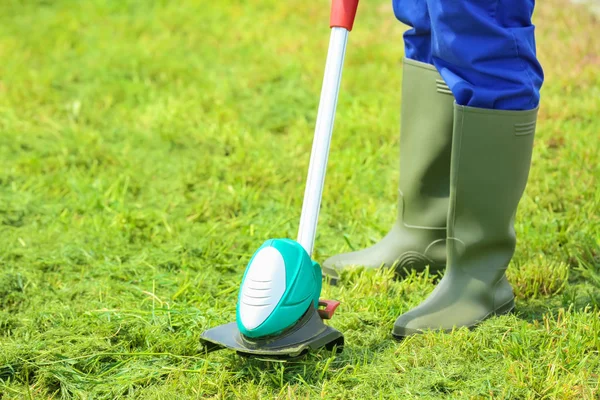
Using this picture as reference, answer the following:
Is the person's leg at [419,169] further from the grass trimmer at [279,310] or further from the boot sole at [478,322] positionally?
the grass trimmer at [279,310]

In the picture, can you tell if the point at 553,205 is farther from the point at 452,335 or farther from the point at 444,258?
the point at 452,335

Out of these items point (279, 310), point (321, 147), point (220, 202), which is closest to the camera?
point (279, 310)

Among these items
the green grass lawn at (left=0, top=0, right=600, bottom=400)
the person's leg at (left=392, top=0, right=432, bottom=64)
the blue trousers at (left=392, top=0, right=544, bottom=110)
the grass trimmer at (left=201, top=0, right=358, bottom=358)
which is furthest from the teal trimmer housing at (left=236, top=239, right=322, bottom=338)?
the person's leg at (left=392, top=0, right=432, bottom=64)

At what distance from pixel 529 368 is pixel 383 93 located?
2.25 m

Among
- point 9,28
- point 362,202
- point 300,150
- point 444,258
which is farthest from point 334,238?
point 9,28

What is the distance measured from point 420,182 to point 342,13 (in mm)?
594

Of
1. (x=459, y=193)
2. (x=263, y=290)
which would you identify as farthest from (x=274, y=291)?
(x=459, y=193)

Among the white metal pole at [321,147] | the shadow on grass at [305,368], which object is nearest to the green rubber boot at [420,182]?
the white metal pole at [321,147]

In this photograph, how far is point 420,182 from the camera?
232 cm

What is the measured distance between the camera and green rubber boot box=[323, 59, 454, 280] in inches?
87.4

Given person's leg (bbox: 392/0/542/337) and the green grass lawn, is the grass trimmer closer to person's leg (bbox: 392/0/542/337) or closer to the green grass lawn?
the green grass lawn

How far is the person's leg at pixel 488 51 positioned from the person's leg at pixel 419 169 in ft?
0.80

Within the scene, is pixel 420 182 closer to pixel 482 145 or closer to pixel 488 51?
pixel 482 145

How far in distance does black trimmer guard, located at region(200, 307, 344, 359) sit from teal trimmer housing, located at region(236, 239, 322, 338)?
2cm
